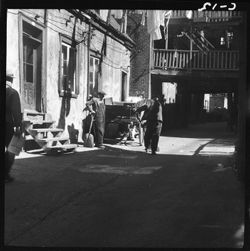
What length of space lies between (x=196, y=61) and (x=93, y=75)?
182 centimetres

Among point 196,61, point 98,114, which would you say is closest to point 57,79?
point 98,114

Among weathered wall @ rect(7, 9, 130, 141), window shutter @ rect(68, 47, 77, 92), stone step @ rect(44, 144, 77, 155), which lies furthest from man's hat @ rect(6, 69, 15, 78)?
stone step @ rect(44, 144, 77, 155)

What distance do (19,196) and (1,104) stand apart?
165cm

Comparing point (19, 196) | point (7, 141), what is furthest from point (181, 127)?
point (19, 196)

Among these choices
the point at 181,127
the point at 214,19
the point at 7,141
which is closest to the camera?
the point at 7,141

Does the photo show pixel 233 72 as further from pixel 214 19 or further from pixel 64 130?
pixel 64 130

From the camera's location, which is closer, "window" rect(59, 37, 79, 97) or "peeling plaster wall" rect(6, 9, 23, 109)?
"peeling plaster wall" rect(6, 9, 23, 109)

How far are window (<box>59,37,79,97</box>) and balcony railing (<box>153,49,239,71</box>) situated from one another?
893 millimetres

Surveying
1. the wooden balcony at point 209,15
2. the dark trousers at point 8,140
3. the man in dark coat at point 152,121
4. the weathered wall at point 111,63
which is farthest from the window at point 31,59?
the wooden balcony at point 209,15

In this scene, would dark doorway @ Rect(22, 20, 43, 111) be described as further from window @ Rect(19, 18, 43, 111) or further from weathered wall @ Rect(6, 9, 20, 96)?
weathered wall @ Rect(6, 9, 20, 96)

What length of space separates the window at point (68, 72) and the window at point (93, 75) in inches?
7.9

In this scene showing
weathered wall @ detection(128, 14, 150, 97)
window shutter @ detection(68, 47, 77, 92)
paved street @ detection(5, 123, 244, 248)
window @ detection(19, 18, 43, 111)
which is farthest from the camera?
window shutter @ detection(68, 47, 77, 92)

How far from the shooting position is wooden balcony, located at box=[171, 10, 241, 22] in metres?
3.25

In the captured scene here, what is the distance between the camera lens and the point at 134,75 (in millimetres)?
4094
